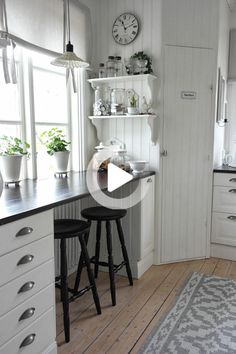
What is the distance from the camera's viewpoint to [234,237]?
3.26m

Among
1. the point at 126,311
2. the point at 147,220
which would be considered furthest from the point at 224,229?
the point at 126,311

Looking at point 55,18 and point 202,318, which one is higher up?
point 55,18

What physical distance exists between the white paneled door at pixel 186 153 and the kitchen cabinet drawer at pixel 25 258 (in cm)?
162

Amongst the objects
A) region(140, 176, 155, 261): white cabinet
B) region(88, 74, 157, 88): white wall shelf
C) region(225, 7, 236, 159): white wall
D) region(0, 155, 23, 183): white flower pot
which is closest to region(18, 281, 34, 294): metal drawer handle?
region(0, 155, 23, 183): white flower pot

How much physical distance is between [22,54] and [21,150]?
29.7 inches

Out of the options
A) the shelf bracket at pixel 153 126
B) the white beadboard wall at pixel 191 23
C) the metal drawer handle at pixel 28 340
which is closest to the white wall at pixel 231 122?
the white beadboard wall at pixel 191 23

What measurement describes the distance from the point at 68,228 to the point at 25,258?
21.2 inches

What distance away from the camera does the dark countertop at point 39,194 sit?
156cm

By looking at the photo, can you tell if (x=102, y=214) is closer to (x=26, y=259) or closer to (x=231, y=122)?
(x=26, y=259)

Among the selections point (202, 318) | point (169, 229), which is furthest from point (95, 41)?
point (202, 318)

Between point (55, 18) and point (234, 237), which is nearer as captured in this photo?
point (55, 18)

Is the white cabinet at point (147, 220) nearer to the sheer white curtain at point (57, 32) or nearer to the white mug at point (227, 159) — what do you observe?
the sheer white curtain at point (57, 32)

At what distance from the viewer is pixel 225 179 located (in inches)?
127

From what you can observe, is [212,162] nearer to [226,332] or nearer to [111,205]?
[111,205]
